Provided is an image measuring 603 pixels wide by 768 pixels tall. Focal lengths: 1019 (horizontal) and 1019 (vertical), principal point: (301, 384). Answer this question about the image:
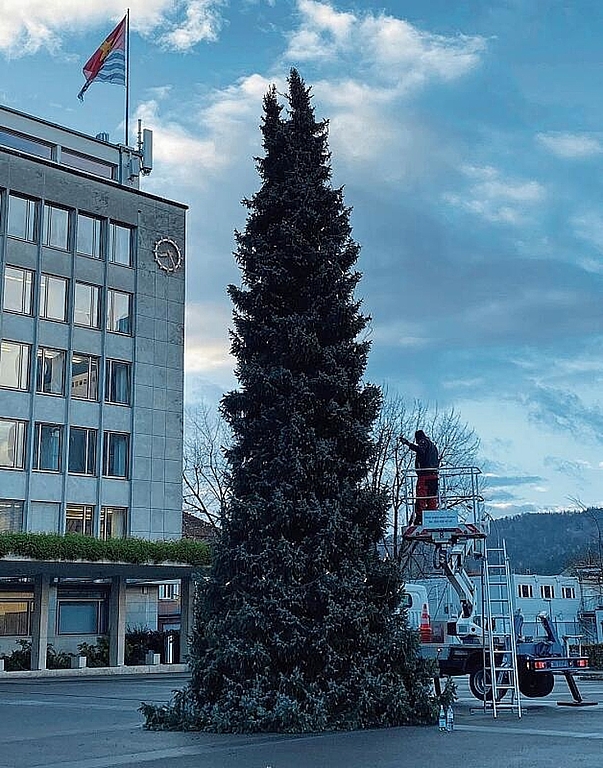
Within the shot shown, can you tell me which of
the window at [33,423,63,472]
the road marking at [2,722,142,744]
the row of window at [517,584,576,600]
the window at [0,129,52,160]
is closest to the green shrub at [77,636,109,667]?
the window at [33,423,63,472]

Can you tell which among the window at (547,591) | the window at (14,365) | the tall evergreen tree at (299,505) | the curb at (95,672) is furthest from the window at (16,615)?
the window at (547,591)

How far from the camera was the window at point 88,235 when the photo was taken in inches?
1775

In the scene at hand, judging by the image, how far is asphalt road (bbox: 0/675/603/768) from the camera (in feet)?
40.1

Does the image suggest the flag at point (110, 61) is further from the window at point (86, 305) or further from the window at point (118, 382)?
the window at point (118, 382)

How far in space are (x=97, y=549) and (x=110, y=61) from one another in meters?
24.5

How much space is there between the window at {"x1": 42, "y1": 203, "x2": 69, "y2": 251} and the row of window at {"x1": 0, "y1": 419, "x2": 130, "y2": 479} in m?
8.01

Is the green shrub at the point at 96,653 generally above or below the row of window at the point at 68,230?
below

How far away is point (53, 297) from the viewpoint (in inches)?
1725

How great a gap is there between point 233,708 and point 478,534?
6.39 meters

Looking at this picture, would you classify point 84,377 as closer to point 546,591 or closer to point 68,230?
point 68,230

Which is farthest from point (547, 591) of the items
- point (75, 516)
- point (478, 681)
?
point (478, 681)

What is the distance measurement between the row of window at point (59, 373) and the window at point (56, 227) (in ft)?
15.6

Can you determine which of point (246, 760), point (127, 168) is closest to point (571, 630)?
point (127, 168)

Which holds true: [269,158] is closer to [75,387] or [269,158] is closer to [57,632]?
[75,387]
